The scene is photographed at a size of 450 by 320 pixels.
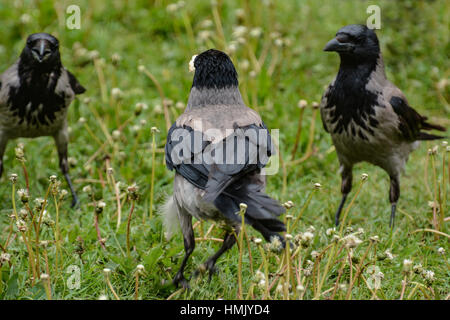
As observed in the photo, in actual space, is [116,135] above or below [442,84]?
below

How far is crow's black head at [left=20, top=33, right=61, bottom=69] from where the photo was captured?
15.2 ft

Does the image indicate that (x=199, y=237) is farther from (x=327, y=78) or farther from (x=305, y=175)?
(x=327, y=78)

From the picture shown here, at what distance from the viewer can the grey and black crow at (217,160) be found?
3311 mm

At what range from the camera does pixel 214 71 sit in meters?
3.90

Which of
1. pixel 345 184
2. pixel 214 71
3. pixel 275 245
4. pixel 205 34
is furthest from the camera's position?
pixel 205 34

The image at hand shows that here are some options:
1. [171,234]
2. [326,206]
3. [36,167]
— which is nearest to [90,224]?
[171,234]

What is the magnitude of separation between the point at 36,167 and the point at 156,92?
1.85 meters

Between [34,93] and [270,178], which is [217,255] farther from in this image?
[34,93]

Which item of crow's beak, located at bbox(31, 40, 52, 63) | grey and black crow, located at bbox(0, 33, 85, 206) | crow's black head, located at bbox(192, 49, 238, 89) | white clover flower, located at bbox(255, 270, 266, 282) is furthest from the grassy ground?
crow's beak, located at bbox(31, 40, 52, 63)

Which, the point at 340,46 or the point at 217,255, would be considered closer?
the point at 217,255

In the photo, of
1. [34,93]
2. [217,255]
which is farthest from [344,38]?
[34,93]

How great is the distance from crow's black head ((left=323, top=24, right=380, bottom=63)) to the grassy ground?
0.89m

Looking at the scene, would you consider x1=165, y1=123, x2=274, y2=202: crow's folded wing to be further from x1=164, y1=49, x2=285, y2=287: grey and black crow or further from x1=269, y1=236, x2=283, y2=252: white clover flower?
x1=269, y1=236, x2=283, y2=252: white clover flower

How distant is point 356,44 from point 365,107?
457 mm
